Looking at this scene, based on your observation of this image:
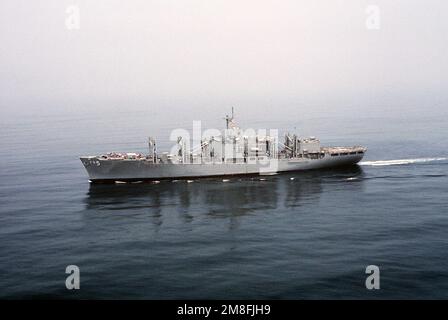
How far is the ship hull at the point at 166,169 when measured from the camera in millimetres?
79812

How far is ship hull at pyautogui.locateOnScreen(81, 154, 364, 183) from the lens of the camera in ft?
262

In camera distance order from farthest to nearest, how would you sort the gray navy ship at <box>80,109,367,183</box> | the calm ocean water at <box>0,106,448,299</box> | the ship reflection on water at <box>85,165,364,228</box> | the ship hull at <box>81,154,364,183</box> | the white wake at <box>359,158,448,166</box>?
the white wake at <box>359,158,448,166</box>, the gray navy ship at <box>80,109,367,183</box>, the ship hull at <box>81,154,364,183</box>, the ship reflection on water at <box>85,165,364,228</box>, the calm ocean water at <box>0,106,448,299</box>

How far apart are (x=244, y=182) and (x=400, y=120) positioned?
11897 cm

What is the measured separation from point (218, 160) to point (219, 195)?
13.8 meters

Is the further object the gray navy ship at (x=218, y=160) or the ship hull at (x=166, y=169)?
the gray navy ship at (x=218, y=160)

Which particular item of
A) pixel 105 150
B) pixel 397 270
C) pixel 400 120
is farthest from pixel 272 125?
pixel 397 270

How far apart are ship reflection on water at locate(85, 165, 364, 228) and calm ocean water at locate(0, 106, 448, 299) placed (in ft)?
0.87

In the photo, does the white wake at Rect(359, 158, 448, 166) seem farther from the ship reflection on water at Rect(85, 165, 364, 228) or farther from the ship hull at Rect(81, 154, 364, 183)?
the ship hull at Rect(81, 154, 364, 183)

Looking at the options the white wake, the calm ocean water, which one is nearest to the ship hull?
the calm ocean water

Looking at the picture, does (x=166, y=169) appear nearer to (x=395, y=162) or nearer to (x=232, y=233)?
(x=232, y=233)

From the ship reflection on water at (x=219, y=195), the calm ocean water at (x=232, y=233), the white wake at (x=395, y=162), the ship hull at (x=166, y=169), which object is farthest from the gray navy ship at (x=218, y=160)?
the white wake at (x=395, y=162)

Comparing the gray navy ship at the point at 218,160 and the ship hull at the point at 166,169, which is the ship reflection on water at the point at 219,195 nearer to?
the ship hull at the point at 166,169

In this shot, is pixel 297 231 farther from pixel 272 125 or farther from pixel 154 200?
pixel 272 125

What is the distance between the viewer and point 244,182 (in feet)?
264
